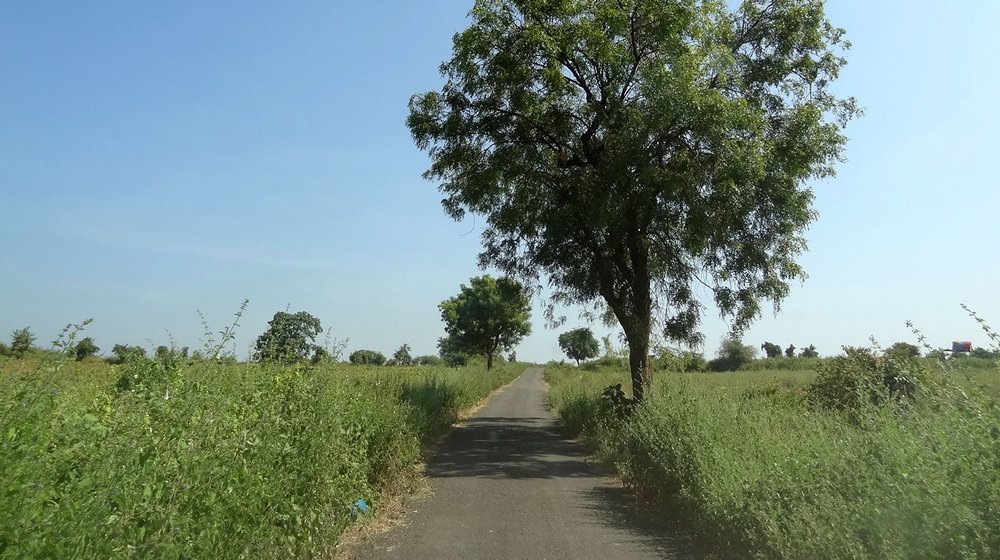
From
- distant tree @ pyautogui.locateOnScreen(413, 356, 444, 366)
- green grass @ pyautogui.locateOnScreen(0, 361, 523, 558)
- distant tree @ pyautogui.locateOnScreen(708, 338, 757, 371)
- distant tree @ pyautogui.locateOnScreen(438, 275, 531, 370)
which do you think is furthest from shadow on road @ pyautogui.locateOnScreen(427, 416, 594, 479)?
distant tree @ pyautogui.locateOnScreen(708, 338, 757, 371)

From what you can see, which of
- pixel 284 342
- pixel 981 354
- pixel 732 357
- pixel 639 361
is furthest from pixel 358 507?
pixel 732 357

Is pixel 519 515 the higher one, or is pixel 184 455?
pixel 184 455

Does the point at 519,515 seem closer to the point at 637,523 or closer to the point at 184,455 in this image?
the point at 637,523

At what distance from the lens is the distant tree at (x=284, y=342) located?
7738 millimetres

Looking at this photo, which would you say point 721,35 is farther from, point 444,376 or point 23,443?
point 23,443

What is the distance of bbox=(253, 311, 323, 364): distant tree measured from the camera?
305 inches

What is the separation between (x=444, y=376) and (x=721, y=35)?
49.0ft

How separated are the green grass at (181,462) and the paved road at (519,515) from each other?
3.26 ft

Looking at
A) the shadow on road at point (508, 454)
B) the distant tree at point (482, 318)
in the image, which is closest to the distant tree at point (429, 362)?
the distant tree at point (482, 318)

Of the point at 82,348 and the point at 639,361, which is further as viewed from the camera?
the point at 639,361

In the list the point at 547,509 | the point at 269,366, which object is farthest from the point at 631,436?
the point at 269,366

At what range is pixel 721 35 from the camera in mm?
16547

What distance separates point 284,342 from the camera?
8570 millimetres

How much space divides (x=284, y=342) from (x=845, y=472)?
6393 mm
